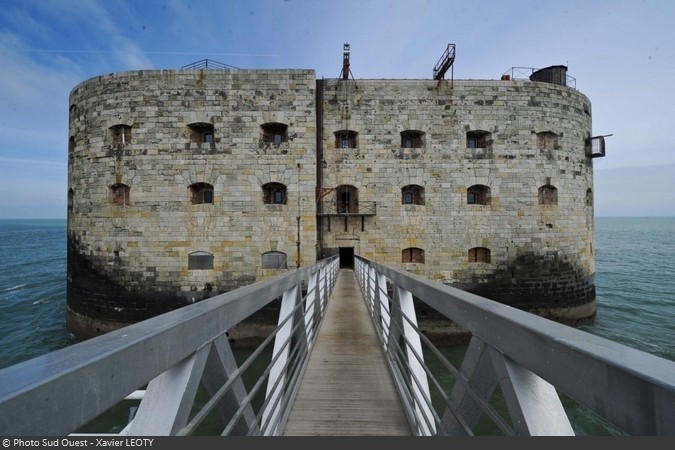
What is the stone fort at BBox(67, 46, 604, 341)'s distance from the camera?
1107 cm

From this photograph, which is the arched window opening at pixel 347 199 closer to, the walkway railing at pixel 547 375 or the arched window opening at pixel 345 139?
the arched window opening at pixel 345 139

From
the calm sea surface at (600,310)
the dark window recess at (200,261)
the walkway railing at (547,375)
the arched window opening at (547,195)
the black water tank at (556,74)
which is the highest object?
the black water tank at (556,74)

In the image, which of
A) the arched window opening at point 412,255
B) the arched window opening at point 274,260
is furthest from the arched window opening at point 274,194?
the arched window opening at point 412,255

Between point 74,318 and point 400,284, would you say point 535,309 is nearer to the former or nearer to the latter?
point 400,284

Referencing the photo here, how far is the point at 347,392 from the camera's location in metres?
2.94

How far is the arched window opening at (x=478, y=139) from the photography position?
39.2ft

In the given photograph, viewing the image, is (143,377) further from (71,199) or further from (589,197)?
(589,197)

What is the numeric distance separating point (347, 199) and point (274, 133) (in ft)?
12.5

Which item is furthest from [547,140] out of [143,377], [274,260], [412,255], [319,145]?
[143,377]

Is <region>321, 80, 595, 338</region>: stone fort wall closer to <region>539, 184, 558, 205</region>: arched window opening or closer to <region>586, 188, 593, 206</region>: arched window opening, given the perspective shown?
<region>539, 184, 558, 205</region>: arched window opening

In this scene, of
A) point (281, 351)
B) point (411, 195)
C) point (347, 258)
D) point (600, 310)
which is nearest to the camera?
point (281, 351)

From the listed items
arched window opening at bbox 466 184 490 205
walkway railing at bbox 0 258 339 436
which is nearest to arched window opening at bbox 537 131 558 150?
arched window opening at bbox 466 184 490 205

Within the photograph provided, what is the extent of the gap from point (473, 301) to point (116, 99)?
548 inches

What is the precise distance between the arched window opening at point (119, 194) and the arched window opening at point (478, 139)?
13.2 m
